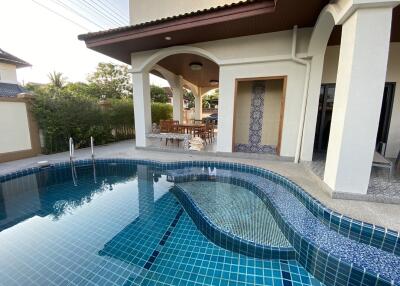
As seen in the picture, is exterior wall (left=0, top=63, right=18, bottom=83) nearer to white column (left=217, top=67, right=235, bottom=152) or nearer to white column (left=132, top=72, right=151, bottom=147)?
white column (left=132, top=72, right=151, bottom=147)

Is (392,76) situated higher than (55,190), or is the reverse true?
(392,76)

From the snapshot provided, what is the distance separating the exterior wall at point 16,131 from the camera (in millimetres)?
5941

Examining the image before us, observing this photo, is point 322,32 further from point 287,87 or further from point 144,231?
point 144,231

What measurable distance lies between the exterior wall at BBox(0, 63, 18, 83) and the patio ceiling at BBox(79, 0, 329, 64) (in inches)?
617

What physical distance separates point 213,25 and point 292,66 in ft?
8.00

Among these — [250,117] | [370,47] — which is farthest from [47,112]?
[370,47]

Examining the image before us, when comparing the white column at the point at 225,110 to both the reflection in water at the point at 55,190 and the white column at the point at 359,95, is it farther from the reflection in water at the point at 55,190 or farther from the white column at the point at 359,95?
the white column at the point at 359,95

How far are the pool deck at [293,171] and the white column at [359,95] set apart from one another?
0.98 ft

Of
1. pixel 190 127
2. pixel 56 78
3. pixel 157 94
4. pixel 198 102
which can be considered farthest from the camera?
pixel 56 78

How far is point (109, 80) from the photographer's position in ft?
70.9

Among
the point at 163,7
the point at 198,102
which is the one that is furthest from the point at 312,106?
the point at 198,102

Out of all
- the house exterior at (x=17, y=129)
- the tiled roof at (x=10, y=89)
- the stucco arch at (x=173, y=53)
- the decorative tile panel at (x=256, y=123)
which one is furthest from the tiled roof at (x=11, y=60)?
the decorative tile panel at (x=256, y=123)

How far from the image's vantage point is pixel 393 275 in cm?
188

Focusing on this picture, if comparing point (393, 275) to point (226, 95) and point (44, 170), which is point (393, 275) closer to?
point (226, 95)
